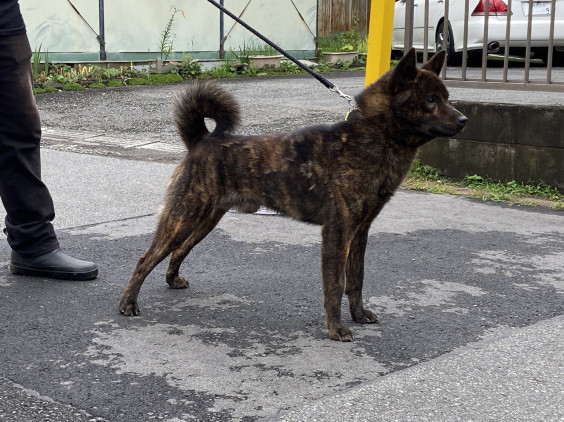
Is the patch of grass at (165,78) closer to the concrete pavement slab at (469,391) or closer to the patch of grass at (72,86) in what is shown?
the patch of grass at (72,86)

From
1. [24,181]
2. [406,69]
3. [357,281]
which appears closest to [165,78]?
[24,181]

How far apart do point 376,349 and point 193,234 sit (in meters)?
1.32

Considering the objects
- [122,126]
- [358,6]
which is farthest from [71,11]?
[358,6]

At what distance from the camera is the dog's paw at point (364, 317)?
424 centimetres

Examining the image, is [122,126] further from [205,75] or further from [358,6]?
[358,6]

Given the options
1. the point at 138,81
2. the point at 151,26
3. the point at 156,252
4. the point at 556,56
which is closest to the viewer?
the point at 156,252

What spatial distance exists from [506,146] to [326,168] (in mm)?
3631

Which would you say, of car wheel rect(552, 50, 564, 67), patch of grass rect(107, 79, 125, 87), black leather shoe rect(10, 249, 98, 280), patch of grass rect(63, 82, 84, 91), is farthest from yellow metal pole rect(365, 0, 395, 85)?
car wheel rect(552, 50, 564, 67)

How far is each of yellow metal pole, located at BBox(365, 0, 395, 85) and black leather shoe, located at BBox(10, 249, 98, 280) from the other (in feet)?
11.2

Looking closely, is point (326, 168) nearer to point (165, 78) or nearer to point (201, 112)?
point (201, 112)

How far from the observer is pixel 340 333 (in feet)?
13.0

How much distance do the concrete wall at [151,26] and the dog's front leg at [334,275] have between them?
11003mm

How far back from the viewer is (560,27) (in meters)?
12.1

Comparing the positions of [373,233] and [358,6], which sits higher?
[358,6]
